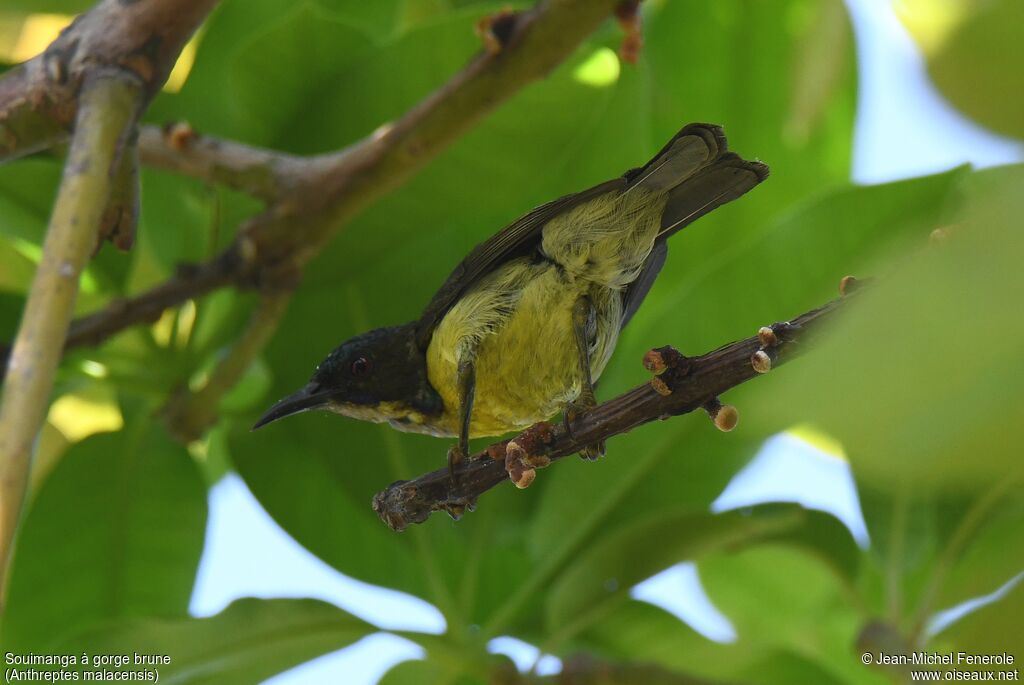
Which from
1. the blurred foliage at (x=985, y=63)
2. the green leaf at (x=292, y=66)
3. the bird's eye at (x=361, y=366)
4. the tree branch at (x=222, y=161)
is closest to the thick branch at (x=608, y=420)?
the blurred foliage at (x=985, y=63)

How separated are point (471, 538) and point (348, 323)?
1.95ft

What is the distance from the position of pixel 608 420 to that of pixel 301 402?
107 cm

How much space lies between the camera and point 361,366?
2.24 m

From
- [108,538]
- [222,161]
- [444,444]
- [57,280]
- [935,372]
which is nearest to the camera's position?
[935,372]

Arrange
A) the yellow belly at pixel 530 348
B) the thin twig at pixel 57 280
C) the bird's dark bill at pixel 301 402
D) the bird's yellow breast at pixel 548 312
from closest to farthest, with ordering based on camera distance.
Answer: the thin twig at pixel 57 280 → the bird's yellow breast at pixel 548 312 → the yellow belly at pixel 530 348 → the bird's dark bill at pixel 301 402

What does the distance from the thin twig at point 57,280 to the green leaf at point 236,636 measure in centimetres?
102

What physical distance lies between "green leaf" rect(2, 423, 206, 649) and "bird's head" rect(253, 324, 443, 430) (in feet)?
1.79

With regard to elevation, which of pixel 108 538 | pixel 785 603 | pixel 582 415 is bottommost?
pixel 582 415

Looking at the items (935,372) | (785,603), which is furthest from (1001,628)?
(785,603)

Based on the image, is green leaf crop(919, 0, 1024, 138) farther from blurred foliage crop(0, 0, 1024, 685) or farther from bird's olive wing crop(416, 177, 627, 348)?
blurred foliage crop(0, 0, 1024, 685)

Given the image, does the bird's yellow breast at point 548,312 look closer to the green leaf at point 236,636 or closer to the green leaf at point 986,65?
the green leaf at point 236,636

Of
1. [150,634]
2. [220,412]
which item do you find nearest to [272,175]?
[220,412]

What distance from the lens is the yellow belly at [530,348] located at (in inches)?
79.7

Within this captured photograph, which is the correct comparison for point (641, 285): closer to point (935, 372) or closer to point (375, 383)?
point (375, 383)
